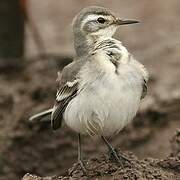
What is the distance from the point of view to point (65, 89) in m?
8.00

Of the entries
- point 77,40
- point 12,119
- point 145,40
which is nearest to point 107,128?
point 77,40

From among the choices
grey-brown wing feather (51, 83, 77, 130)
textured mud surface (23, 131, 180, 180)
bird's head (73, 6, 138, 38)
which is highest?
bird's head (73, 6, 138, 38)

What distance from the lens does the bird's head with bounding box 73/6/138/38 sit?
8195 millimetres

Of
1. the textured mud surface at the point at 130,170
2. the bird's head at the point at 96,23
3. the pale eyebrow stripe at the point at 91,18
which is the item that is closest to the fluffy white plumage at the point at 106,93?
the textured mud surface at the point at 130,170

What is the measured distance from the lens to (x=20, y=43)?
13562 millimetres

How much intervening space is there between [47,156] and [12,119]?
2.51 feet

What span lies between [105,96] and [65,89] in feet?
2.41

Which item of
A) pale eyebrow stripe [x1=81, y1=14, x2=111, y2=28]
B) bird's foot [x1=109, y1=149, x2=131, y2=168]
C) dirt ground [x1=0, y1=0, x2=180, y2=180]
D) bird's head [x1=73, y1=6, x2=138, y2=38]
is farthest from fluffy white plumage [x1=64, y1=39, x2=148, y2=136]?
dirt ground [x1=0, y1=0, x2=180, y2=180]

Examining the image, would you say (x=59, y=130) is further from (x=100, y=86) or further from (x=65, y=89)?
(x=100, y=86)

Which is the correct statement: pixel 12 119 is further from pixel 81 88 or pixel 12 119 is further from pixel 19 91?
pixel 81 88

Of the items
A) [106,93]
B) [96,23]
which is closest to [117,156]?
[106,93]

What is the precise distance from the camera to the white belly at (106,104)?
741 cm

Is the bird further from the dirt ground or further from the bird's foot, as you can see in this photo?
the dirt ground

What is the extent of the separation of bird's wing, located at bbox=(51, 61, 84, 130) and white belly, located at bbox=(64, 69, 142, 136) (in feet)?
0.47
